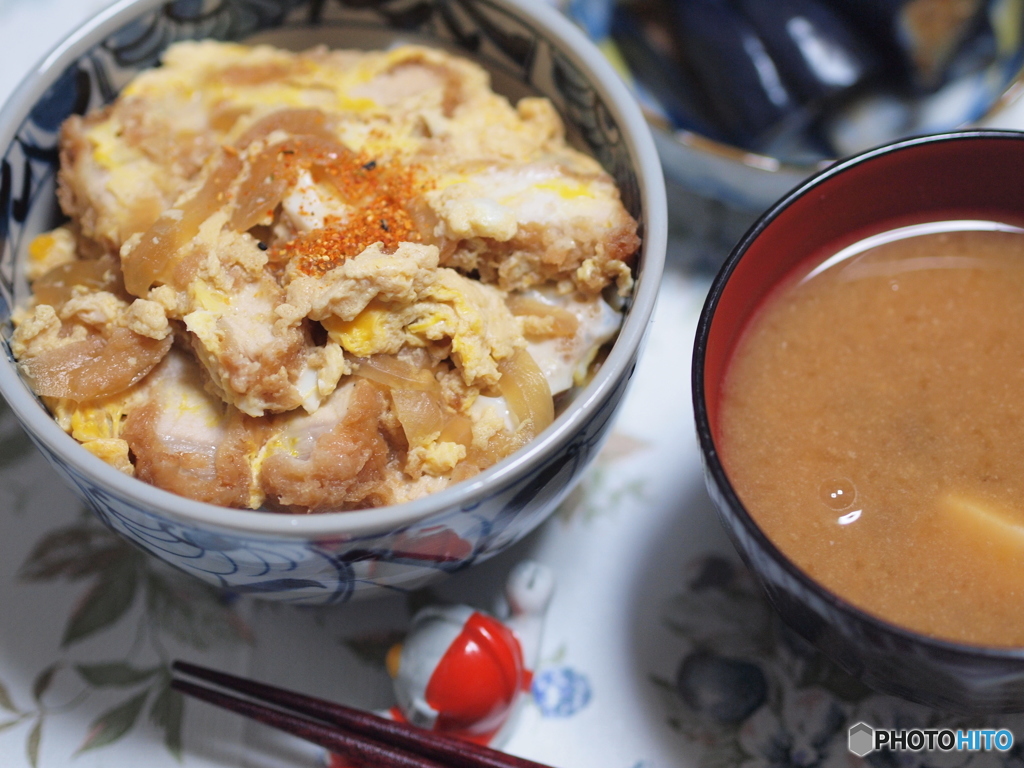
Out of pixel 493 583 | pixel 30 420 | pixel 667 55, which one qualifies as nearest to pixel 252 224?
pixel 30 420

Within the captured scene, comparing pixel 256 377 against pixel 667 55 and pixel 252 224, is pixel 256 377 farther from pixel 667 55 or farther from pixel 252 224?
pixel 667 55

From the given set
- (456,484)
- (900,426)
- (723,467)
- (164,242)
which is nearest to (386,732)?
(456,484)

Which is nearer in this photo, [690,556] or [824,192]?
[824,192]

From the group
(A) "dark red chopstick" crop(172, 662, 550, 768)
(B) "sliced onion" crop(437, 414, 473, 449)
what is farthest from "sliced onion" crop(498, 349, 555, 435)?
(A) "dark red chopstick" crop(172, 662, 550, 768)

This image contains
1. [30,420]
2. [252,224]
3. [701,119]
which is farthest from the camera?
[701,119]

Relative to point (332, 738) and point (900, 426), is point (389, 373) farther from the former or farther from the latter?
point (900, 426)

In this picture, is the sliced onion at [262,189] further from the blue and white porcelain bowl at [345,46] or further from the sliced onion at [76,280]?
the blue and white porcelain bowl at [345,46]

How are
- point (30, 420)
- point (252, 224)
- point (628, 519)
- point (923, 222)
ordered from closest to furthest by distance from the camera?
A: point (30, 420) < point (252, 224) < point (923, 222) < point (628, 519)
